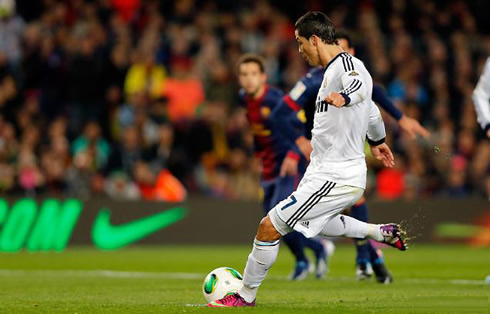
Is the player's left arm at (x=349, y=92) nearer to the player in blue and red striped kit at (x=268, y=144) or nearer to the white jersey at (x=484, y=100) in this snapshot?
the white jersey at (x=484, y=100)

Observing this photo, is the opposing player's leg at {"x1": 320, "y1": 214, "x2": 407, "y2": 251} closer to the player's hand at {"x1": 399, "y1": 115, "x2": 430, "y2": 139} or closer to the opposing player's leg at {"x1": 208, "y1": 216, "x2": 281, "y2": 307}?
the opposing player's leg at {"x1": 208, "y1": 216, "x2": 281, "y2": 307}

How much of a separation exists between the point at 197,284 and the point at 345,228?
2910mm

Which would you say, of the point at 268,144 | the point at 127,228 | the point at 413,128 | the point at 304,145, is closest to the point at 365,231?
the point at 413,128

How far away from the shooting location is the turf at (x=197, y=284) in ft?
26.1

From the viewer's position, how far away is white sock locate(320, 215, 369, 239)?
27.0 feet

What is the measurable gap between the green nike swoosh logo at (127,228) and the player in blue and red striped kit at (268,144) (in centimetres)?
637

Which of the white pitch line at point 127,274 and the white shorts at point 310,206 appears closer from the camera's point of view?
the white shorts at point 310,206

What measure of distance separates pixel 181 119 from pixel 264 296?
36.4ft

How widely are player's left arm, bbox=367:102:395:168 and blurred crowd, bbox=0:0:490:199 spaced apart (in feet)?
33.6

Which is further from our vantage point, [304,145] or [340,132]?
[304,145]

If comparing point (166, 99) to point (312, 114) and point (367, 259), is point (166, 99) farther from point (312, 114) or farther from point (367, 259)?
point (312, 114)

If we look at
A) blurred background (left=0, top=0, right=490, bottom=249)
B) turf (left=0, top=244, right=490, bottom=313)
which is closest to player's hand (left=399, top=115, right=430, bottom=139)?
turf (left=0, top=244, right=490, bottom=313)

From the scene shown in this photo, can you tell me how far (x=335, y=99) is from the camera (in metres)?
7.06

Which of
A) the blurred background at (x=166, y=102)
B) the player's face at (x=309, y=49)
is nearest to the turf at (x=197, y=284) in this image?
the blurred background at (x=166, y=102)
